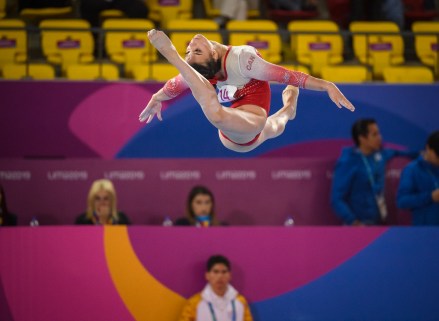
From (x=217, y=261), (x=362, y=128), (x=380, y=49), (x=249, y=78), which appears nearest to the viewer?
(x=249, y=78)

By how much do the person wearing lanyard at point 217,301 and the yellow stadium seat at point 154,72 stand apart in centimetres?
302

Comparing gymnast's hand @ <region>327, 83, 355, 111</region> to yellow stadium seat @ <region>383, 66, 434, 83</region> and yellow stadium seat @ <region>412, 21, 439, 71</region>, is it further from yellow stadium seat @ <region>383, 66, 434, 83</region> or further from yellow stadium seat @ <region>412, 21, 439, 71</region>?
yellow stadium seat @ <region>412, 21, 439, 71</region>

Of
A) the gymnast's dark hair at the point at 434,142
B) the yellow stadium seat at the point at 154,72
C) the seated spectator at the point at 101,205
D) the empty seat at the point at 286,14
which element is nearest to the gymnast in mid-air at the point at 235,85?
the seated spectator at the point at 101,205

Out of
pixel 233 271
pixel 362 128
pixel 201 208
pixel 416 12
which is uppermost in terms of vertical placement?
pixel 416 12

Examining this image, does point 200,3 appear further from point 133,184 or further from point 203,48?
point 203,48

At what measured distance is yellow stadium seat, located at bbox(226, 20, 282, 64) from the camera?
10406 millimetres

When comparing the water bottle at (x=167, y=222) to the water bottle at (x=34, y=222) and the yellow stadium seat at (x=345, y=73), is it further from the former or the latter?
the yellow stadium seat at (x=345, y=73)

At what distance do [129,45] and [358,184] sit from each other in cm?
322

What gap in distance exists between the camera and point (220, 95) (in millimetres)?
6711

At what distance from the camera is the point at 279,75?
6.16 meters

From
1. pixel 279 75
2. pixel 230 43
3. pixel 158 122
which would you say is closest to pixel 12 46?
pixel 158 122

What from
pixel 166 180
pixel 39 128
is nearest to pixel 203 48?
pixel 166 180

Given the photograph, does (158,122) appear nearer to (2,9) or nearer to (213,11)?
(213,11)

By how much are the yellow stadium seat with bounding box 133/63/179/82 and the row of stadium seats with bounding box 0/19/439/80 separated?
0.05 ft
